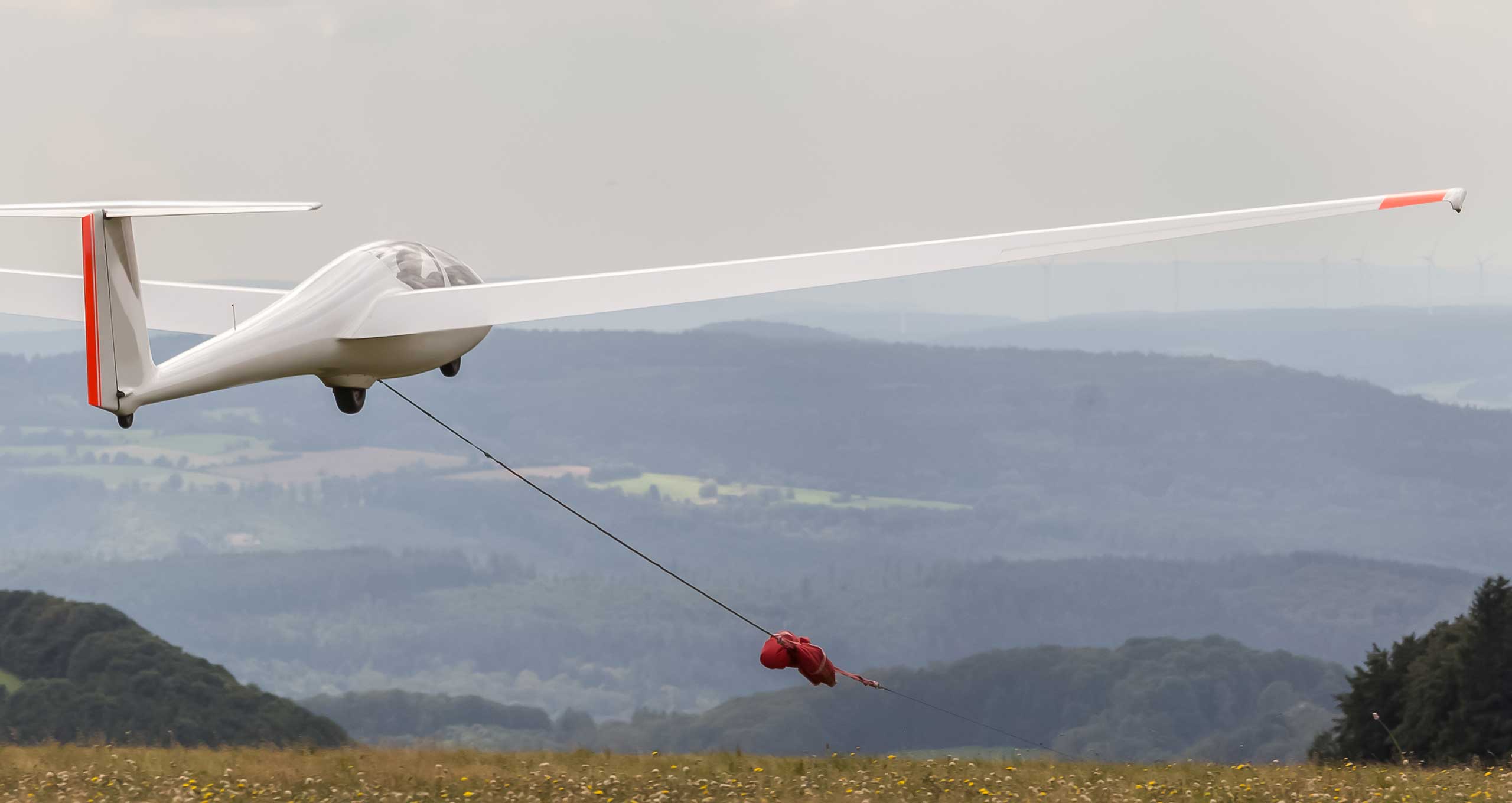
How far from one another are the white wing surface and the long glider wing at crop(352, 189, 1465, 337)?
98.7 inches

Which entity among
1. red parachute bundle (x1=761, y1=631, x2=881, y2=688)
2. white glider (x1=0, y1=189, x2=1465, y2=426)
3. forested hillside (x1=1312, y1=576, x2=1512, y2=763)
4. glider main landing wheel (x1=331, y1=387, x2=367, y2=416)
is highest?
white glider (x1=0, y1=189, x2=1465, y2=426)

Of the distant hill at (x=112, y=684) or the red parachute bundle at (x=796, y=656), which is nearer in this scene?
the red parachute bundle at (x=796, y=656)

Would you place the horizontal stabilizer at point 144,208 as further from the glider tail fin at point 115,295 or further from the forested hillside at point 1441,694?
the forested hillside at point 1441,694

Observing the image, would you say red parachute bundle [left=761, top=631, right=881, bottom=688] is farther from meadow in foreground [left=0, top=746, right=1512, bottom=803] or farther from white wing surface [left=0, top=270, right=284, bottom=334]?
white wing surface [left=0, top=270, right=284, bottom=334]

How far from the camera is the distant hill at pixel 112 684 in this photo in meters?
85.8

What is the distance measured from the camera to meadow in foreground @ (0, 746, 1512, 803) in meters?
20.1

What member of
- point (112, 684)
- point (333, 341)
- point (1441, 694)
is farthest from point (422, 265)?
point (112, 684)

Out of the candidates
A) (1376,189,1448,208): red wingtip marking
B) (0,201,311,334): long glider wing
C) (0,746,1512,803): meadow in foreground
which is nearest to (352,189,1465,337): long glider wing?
(1376,189,1448,208): red wingtip marking

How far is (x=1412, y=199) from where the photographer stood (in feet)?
57.7

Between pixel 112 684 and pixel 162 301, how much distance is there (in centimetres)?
8331

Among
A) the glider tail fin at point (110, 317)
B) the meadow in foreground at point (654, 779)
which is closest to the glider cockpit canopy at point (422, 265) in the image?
the glider tail fin at point (110, 317)

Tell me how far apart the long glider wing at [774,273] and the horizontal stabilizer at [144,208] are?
1.66m

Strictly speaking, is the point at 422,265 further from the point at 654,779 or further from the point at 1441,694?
the point at 1441,694

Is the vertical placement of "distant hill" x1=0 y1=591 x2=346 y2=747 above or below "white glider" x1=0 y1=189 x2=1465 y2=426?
below
